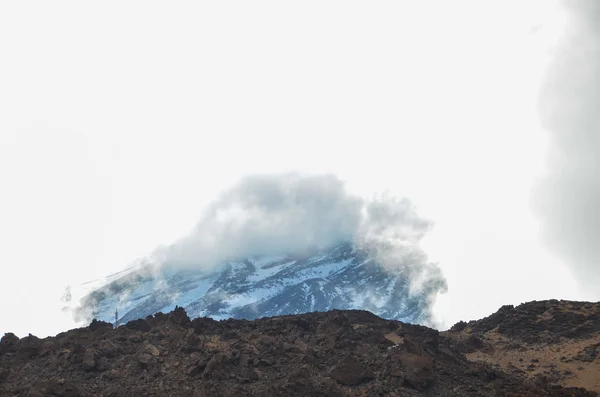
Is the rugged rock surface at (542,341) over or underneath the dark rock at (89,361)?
underneath

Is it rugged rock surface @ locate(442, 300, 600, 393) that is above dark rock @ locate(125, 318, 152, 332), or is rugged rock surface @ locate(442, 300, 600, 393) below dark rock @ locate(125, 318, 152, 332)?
below

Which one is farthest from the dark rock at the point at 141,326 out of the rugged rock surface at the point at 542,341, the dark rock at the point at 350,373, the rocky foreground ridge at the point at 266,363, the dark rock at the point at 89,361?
the rugged rock surface at the point at 542,341

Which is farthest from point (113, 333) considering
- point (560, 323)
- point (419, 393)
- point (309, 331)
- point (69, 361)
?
point (560, 323)

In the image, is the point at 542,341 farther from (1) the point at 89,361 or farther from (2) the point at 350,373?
(1) the point at 89,361

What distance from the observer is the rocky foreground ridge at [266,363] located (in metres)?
25.8

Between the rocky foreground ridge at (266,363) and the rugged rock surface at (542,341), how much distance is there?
158mm

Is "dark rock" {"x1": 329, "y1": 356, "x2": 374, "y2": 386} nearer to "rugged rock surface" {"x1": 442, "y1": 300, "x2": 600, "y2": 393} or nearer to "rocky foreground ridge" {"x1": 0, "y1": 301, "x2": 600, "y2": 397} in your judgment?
"rocky foreground ridge" {"x1": 0, "y1": 301, "x2": 600, "y2": 397}

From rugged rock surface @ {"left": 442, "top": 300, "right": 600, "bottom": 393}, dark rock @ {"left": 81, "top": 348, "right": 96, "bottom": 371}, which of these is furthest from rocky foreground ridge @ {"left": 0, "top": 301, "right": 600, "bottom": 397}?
rugged rock surface @ {"left": 442, "top": 300, "right": 600, "bottom": 393}

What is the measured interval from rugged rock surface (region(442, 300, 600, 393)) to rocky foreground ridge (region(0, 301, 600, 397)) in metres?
0.16

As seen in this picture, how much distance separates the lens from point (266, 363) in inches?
1124

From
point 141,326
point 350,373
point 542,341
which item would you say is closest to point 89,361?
point 141,326

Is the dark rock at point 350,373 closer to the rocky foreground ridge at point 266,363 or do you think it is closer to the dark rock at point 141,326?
the rocky foreground ridge at point 266,363

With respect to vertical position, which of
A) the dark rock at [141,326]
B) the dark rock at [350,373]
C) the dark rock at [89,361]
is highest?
the dark rock at [141,326]

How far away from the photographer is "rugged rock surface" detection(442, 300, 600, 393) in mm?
35875
